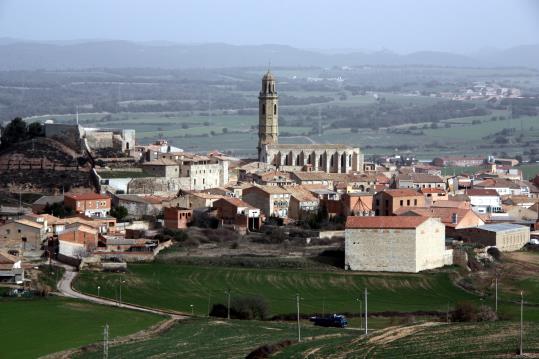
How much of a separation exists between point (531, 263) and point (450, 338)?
15668 millimetres

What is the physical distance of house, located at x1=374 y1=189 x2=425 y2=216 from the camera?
42.7 meters

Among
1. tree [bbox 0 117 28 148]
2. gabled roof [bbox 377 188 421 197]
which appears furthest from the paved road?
tree [bbox 0 117 28 148]

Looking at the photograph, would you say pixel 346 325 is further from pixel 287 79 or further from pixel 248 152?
pixel 287 79

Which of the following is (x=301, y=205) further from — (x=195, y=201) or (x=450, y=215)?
(x=450, y=215)

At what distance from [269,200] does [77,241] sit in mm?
6895

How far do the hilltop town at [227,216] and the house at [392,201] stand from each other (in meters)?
0.04

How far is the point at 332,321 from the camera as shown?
28922mm

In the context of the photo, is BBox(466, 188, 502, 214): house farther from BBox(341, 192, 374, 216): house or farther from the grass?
the grass

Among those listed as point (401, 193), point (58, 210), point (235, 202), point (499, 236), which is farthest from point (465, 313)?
point (58, 210)

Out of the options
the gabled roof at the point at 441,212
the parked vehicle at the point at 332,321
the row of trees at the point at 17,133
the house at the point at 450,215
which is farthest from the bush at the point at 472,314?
the row of trees at the point at 17,133

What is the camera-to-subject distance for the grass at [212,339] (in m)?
24.2

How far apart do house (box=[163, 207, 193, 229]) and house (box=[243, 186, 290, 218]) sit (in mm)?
2371

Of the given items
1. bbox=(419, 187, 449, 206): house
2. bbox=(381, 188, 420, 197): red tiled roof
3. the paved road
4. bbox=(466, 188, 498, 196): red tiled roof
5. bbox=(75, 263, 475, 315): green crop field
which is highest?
bbox=(381, 188, 420, 197): red tiled roof

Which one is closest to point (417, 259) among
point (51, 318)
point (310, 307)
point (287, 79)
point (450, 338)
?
point (310, 307)
